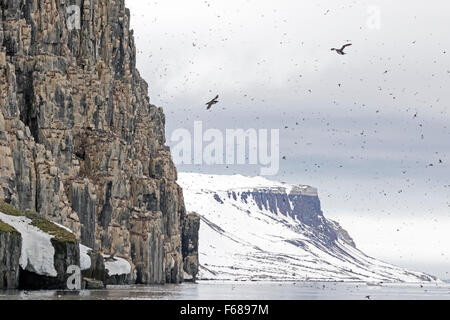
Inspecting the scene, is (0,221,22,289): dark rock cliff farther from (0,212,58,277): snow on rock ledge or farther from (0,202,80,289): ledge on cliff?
(0,212,58,277): snow on rock ledge

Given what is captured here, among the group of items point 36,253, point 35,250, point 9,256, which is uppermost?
point 35,250

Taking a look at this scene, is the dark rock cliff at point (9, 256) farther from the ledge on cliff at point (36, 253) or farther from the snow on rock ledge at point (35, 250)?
the snow on rock ledge at point (35, 250)

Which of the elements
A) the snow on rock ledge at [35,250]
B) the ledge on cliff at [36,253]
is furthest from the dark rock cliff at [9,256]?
the snow on rock ledge at [35,250]

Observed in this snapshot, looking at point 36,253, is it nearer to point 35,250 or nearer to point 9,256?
point 35,250

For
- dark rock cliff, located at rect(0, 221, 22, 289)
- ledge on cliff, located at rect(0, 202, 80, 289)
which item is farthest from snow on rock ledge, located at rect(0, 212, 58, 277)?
dark rock cliff, located at rect(0, 221, 22, 289)

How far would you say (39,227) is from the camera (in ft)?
479

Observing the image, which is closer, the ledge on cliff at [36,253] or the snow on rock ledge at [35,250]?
the ledge on cliff at [36,253]

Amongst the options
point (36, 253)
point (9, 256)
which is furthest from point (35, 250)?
point (9, 256)

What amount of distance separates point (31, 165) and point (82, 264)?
1331 inches

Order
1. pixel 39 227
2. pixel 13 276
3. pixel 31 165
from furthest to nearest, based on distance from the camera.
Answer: pixel 31 165, pixel 39 227, pixel 13 276
